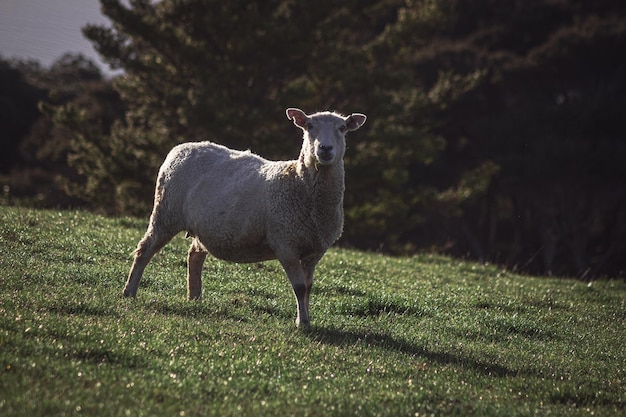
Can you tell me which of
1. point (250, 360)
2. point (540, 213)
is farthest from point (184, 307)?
point (540, 213)

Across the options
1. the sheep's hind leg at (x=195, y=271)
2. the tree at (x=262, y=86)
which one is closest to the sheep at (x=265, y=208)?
the sheep's hind leg at (x=195, y=271)

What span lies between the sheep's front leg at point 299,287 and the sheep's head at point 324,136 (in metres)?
1.27

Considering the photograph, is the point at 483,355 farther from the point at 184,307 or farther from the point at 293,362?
the point at 184,307

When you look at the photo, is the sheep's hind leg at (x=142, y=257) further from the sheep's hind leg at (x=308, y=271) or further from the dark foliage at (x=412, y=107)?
the dark foliage at (x=412, y=107)

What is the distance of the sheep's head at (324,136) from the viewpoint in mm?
8742

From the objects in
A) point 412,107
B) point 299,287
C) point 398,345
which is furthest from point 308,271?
point 412,107

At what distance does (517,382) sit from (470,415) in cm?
139

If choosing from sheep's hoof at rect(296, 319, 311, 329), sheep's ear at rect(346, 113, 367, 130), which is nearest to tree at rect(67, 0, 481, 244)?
sheep's ear at rect(346, 113, 367, 130)

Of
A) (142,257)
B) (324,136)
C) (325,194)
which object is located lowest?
(142,257)

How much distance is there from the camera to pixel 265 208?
29.8 ft

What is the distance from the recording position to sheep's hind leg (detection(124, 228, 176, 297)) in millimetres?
9407

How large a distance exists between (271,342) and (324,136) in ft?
8.58

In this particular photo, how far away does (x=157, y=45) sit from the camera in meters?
26.9

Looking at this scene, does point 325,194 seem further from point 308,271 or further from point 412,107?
point 412,107
